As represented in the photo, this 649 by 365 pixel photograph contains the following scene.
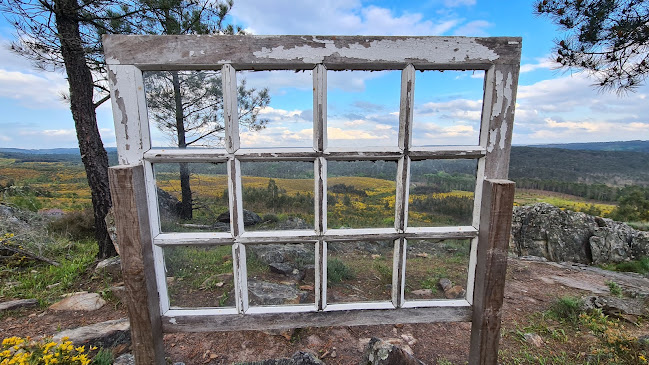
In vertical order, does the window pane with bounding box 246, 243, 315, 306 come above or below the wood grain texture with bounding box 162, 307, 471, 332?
above

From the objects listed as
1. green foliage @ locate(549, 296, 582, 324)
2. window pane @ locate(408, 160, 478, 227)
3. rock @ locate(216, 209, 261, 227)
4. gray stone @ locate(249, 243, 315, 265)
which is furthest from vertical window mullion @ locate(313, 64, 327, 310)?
green foliage @ locate(549, 296, 582, 324)

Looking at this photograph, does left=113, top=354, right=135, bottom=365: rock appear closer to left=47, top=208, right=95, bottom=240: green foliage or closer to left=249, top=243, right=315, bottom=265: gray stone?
left=249, top=243, right=315, bottom=265: gray stone

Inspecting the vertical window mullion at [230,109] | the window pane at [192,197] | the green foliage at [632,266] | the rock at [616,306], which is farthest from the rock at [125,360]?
the green foliage at [632,266]

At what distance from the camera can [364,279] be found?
4.75 ft

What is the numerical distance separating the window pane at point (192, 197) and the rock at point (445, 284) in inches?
45.9

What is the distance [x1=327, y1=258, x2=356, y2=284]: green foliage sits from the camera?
4.67ft

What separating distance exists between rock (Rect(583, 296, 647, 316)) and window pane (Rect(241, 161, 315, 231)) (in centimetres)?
285

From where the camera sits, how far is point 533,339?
6.53 feet

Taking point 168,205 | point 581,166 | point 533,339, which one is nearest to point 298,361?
point 168,205

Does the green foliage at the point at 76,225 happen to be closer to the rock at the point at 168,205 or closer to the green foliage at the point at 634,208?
the rock at the point at 168,205

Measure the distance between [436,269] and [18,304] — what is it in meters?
3.67

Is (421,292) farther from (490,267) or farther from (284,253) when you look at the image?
(284,253)

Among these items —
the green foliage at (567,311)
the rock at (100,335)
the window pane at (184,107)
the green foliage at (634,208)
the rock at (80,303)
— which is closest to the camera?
the window pane at (184,107)

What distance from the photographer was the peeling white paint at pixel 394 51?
3.61 feet
